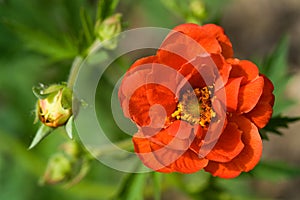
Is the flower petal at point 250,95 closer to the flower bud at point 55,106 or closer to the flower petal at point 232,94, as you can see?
the flower petal at point 232,94

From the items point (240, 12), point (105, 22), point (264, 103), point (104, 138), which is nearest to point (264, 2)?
point (240, 12)

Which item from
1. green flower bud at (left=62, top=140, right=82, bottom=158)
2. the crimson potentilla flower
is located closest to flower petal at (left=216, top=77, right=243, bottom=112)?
the crimson potentilla flower

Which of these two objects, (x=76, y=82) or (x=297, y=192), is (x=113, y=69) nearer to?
(x=76, y=82)

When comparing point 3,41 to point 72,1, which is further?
point 3,41

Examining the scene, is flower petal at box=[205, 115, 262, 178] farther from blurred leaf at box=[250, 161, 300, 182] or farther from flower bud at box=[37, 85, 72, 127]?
blurred leaf at box=[250, 161, 300, 182]

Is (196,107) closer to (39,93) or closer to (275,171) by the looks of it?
(39,93)

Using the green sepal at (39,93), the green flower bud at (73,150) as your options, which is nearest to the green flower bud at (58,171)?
the green flower bud at (73,150)

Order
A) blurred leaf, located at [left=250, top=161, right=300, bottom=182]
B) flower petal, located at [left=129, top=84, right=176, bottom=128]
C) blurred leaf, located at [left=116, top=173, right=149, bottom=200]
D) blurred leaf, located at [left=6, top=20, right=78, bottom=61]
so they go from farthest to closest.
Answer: blurred leaf, located at [left=250, top=161, right=300, bottom=182]
blurred leaf, located at [left=6, top=20, right=78, bottom=61]
blurred leaf, located at [left=116, top=173, right=149, bottom=200]
flower petal, located at [left=129, top=84, right=176, bottom=128]
